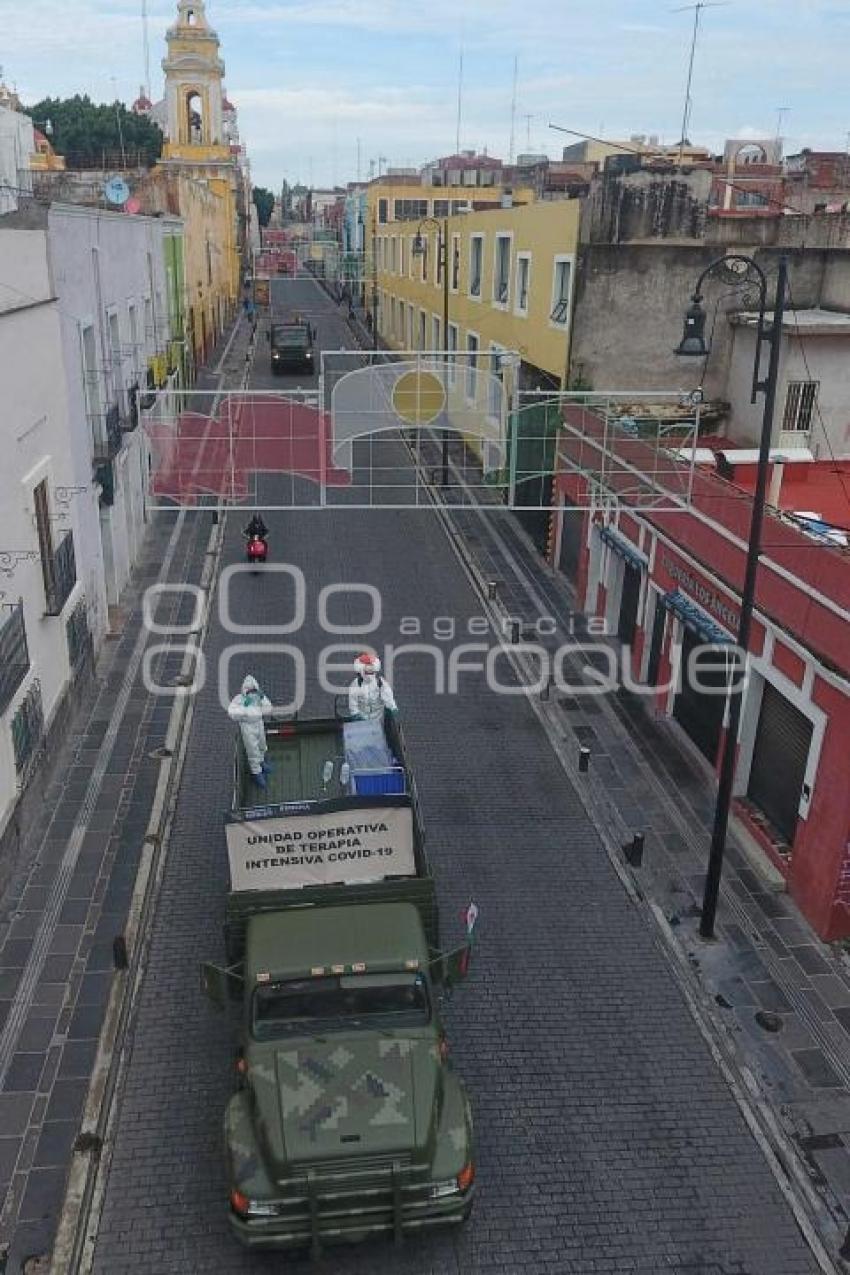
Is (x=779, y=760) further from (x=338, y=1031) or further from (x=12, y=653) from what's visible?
(x=12, y=653)

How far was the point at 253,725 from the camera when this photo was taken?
11508mm

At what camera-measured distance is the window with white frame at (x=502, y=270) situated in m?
27.3

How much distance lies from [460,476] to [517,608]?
11379mm

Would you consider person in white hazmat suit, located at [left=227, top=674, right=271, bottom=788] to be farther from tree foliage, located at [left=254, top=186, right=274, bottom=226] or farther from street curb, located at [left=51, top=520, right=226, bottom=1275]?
tree foliage, located at [left=254, top=186, right=274, bottom=226]

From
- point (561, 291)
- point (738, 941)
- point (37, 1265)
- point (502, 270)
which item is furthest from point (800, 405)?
point (37, 1265)

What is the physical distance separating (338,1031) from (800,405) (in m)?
16.2

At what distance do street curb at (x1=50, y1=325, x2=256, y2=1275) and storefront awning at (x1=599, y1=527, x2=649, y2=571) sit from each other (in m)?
8.26

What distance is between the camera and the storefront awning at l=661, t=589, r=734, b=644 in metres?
14.3

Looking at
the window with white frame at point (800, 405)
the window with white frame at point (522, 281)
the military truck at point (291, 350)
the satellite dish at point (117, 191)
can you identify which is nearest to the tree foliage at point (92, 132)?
the military truck at point (291, 350)

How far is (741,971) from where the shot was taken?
1120cm

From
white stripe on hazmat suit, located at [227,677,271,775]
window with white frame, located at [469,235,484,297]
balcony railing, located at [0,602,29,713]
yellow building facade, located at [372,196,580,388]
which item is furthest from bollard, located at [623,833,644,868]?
window with white frame, located at [469,235,484,297]

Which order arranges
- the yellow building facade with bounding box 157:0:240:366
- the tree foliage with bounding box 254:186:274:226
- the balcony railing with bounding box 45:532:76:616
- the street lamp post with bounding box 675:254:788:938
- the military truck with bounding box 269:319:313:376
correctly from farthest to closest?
the tree foliage with bounding box 254:186:274:226 → the yellow building facade with bounding box 157:0:240:366 → the military truck with bounding box 269:319:313:376 → the balcony railing with bounding box 45:532:76:616 → the street lamp post with bounding box 675:254:788:938

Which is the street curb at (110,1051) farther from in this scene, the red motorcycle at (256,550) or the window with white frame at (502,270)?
the window with white frame at (502,270)

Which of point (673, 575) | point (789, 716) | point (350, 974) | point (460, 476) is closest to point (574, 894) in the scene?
point (789, 716)
